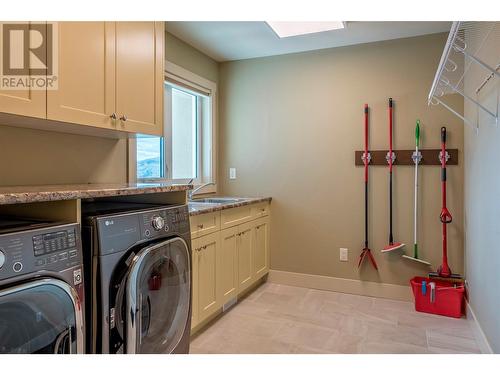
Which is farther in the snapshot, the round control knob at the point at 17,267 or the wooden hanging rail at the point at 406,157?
the wooden hanging rail at the point at 406,157

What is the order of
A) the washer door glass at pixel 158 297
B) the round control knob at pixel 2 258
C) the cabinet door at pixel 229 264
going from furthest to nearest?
the cabinet door at pixel 229 264
the washer door glass at pixel 158 297
the round control knob at pixel 2 258

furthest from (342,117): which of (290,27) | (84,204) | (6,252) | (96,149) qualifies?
(6,252)

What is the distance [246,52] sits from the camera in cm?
341

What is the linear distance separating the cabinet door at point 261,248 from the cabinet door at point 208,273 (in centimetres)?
71

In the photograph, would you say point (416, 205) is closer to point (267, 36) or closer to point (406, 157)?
point (406, 157)

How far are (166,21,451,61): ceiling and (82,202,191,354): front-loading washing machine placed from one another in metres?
1.68

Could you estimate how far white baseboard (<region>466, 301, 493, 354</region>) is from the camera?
2.10m

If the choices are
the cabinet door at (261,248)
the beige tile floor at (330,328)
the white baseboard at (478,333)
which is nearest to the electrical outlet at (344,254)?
the beige tile floor at (330,328)

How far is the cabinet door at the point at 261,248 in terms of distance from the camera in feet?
10.7

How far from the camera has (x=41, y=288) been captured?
1.10 m

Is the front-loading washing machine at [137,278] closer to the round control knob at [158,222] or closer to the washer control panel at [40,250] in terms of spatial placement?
the round control knob at [158,222]

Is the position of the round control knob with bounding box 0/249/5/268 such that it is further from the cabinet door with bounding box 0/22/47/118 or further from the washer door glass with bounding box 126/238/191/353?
the cabinet door with bounding box 0/22/47/118

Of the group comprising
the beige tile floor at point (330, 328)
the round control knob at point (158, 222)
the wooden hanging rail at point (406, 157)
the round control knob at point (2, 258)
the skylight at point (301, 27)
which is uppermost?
the skylight at point (301, 27)

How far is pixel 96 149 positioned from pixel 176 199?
0.70m
